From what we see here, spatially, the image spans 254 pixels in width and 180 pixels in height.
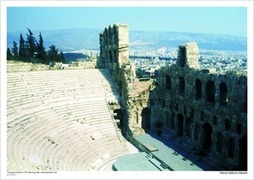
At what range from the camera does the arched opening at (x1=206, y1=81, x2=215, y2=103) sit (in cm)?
2525

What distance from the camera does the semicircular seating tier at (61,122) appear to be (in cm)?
2142

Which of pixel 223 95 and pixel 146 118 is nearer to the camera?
pixel 223 95

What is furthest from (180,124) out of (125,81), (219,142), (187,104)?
(125,81)

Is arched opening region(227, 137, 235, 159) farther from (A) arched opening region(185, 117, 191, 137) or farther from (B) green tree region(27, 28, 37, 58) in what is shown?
(B) green tree region(27, 28, 37, 58)

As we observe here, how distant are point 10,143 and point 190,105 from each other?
1420cm

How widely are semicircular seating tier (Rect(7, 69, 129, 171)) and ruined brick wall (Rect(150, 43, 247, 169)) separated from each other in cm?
486

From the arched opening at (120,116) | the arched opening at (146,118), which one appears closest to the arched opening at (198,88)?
the arched opening at (146,118)

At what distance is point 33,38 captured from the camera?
45.8 m

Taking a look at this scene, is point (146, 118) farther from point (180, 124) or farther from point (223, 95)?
point (223, 95)

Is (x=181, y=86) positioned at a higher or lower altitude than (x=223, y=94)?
higher

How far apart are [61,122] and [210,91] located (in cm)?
1189

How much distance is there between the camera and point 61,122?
26.2 m

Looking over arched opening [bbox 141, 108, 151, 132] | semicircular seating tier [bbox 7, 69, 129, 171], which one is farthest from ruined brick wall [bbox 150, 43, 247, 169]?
semicircular seating tier [bbox 7, 69, 129, 171]

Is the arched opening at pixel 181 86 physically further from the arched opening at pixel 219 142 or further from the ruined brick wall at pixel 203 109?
the arched opening at pixel 219 142
